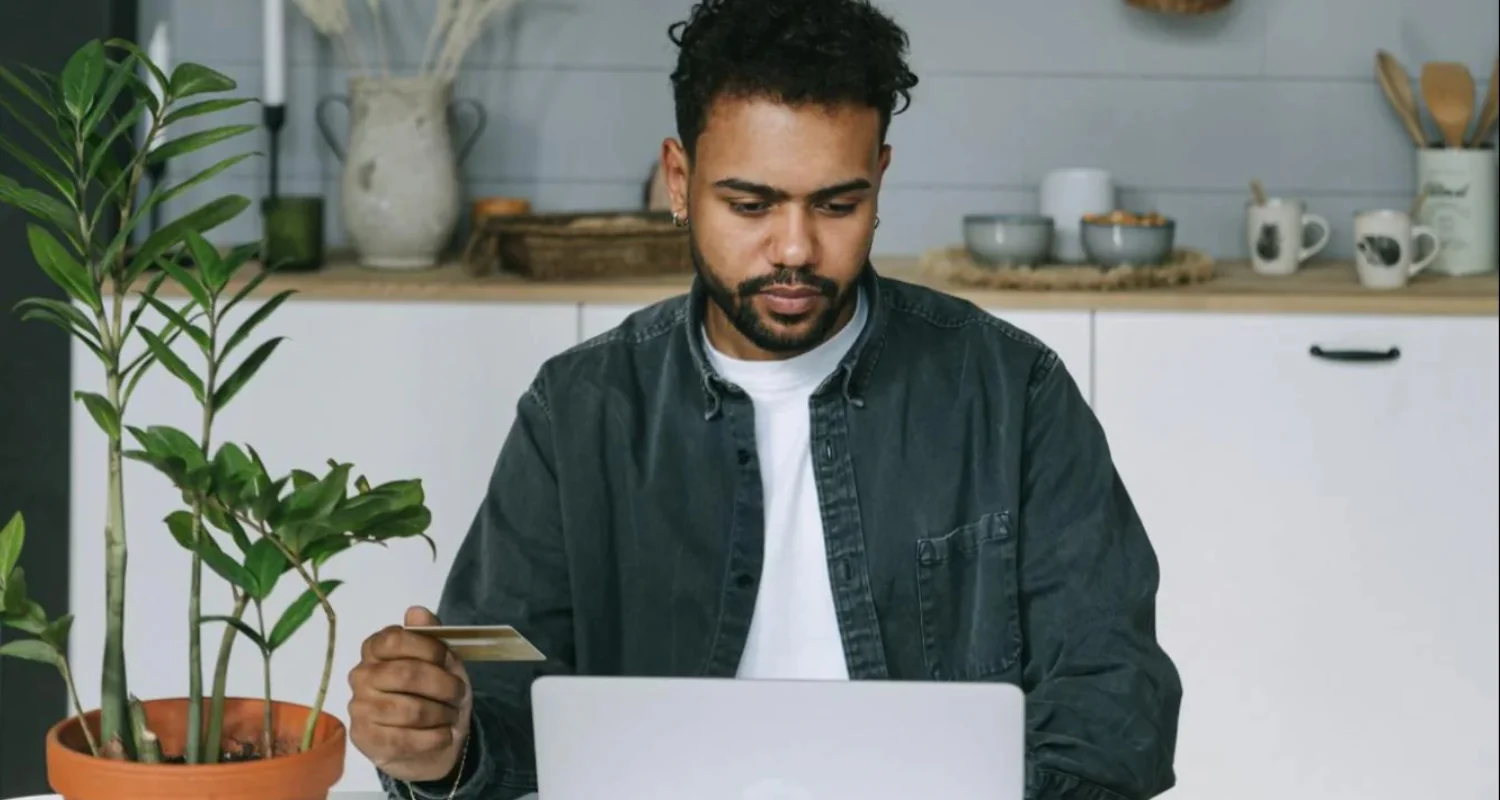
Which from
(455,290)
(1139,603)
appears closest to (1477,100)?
(455,290)

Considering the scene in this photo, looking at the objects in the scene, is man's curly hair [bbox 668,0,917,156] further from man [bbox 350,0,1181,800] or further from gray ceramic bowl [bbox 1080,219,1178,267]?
gray ceramic bowl [bbox 1080,219,1178,267]

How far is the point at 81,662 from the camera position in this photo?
309cm

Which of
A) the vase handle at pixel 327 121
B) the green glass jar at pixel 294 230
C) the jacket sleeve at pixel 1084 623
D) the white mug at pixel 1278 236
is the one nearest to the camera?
the jacket sleeve at pixel 1084 623

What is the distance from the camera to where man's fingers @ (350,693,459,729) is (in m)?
1.44

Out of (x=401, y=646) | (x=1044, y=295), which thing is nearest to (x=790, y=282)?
(x=401, y=646)

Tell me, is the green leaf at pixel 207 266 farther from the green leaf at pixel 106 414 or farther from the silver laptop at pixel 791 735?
the silver laptop at pixel 791 735

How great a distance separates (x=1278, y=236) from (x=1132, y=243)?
0.29m

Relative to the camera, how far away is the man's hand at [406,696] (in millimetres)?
1432

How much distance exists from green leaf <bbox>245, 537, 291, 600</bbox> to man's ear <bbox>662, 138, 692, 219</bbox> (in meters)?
0.63

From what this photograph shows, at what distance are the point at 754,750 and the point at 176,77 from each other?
58 centimetres

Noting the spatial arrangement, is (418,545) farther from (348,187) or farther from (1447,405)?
(1447,405)

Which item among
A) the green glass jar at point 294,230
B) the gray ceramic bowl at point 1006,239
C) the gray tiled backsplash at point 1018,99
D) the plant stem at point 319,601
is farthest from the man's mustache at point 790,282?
the gray tiled backsplash at point 1018,99

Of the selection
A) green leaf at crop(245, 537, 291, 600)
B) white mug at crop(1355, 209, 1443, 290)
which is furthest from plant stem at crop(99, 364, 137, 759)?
white mug at crop(1355, 209, 1443, 290)

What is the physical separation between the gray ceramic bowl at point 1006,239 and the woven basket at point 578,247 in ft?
1.41
